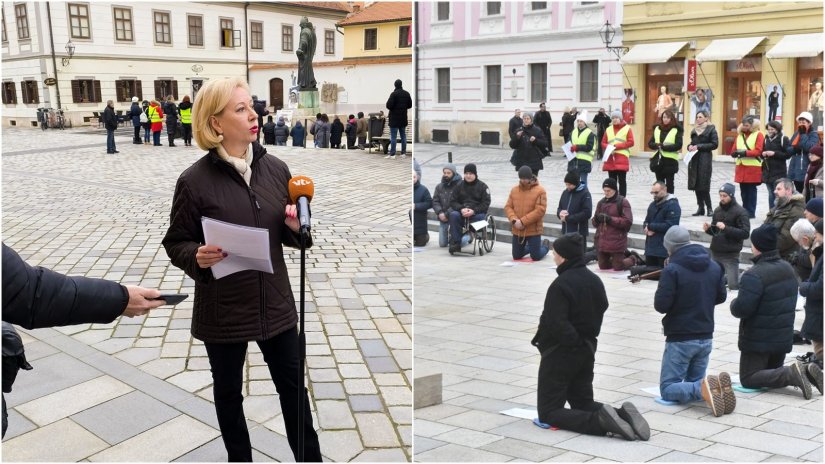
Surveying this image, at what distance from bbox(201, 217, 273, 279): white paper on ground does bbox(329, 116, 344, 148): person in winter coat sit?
1639 centimetres

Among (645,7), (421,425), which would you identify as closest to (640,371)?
Result: (421,425)

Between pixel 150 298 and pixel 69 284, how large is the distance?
25 centimetres

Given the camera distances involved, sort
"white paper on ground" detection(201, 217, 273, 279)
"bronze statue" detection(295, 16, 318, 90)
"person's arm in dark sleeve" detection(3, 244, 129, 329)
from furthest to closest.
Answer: "bronze statue" detection(295, 16, 318, 90) < "white paper on ground" detection(201, 217, 273, 279) < "person's arm in dark sleeve" detection(3, 244, 129, 329)

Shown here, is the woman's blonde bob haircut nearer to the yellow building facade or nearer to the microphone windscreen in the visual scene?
the microphone windscreen

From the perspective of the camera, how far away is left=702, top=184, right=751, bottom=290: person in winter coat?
759 cm

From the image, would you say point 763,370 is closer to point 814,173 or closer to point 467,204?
point 467,204

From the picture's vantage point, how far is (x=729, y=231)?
7.61 meters

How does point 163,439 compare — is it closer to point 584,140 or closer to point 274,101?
point 584,140

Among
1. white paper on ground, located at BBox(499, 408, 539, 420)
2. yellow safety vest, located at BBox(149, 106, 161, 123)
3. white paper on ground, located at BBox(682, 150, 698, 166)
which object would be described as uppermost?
yellow safety vest, located at BBox(149, 106, 161, 123)

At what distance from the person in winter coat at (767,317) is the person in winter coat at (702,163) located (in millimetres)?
5079

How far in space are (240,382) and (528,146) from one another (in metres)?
5.54

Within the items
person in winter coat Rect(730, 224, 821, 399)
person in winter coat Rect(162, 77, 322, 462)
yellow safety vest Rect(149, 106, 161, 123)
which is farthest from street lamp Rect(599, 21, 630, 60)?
yellow safety vest Rect(149, 106, 161, 123)

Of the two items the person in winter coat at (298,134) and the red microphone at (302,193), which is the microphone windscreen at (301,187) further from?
the person in winter coat at (298,134)

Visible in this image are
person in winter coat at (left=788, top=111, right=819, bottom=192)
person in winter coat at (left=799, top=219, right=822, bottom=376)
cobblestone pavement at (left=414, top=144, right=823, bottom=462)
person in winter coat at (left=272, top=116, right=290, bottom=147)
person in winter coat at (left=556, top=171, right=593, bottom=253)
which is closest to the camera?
cobblestone pavement at (left=414, top=144, right=823, bottom=462)
